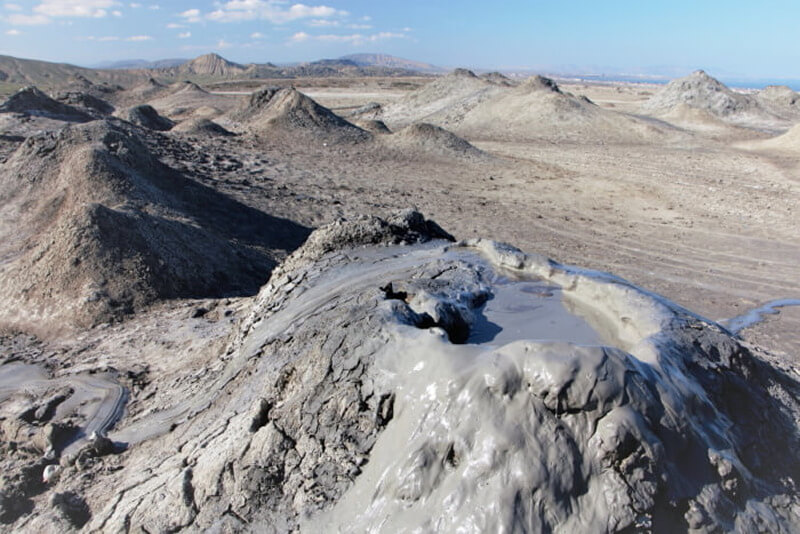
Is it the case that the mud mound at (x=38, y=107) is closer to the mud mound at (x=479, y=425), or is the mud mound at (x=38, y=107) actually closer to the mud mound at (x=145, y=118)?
the mud mound at (x=145, y=118)

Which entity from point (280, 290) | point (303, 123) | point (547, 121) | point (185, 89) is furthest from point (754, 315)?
point (185, 89)

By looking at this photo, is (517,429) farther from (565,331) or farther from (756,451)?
(756,451)

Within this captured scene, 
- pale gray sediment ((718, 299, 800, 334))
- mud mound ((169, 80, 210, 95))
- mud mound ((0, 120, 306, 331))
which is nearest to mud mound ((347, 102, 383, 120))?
mud mound ((169, 80, 210, 95))

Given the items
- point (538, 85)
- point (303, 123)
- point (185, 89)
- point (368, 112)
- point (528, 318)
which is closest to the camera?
point (528, 318)

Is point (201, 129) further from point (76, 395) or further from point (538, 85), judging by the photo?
point (538, 85)

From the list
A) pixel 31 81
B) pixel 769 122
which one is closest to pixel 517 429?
pixel 769 122

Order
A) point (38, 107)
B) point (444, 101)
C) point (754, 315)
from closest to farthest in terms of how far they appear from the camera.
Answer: point (754, 315) < point (38, 107) < point (444, 101)
